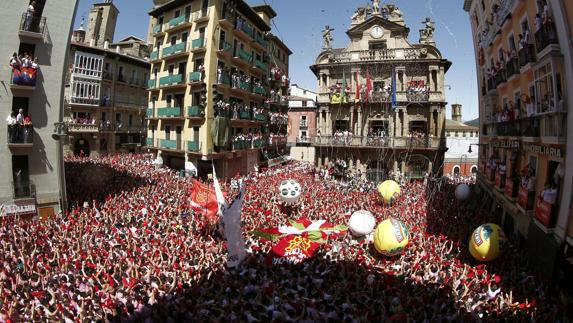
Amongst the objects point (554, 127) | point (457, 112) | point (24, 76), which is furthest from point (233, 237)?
point (457, 112)

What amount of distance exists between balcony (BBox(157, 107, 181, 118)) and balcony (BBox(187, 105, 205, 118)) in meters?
1.59

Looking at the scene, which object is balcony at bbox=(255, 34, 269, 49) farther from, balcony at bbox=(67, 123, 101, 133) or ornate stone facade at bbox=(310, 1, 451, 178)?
balcony at bbox=(67, 123, 101, 133)

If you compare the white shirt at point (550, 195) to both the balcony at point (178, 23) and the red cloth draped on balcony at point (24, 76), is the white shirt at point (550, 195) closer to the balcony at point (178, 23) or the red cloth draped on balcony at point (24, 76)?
the red cloth draped on balcony at point (24, 76)

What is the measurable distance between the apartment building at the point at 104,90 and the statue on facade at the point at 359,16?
81.1ft

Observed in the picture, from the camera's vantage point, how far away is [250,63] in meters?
32.9

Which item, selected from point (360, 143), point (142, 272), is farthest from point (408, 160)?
point (142, 272)

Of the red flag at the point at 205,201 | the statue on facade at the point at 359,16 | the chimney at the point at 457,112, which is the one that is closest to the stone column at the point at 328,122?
the statue on facade at the point at 359,16

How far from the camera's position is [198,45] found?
28.0 m

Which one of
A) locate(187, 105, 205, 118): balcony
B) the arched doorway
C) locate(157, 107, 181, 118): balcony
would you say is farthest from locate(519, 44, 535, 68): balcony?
the arched doorway

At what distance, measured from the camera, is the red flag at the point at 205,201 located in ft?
50.9

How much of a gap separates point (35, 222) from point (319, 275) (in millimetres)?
12296

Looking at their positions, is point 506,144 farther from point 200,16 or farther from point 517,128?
point 200,16

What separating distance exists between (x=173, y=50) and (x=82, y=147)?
51.2ft

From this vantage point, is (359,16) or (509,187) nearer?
(509,187)
